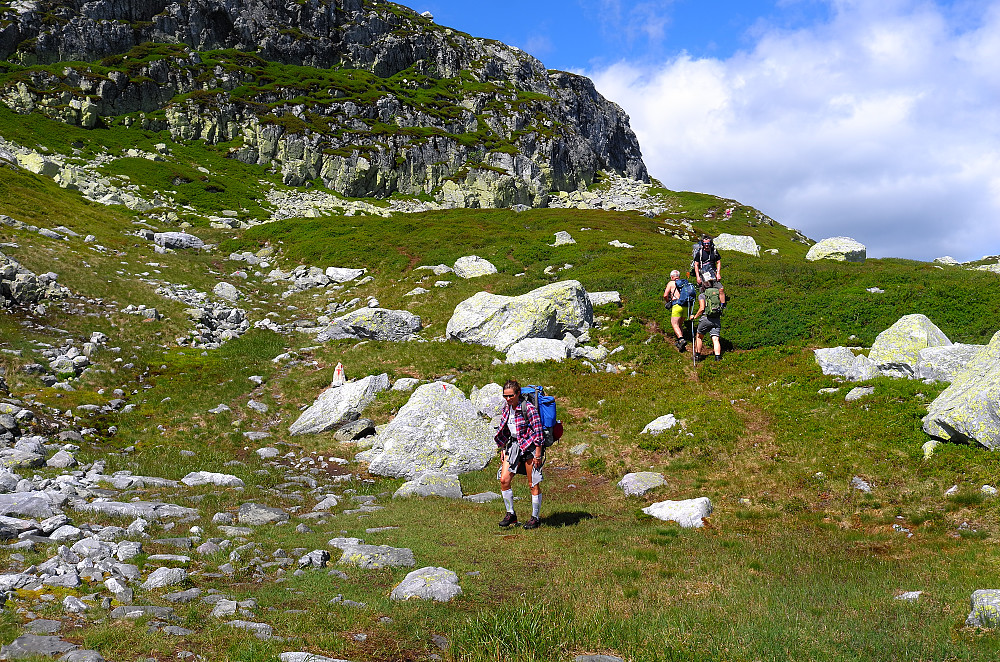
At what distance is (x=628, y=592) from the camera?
8438 mm

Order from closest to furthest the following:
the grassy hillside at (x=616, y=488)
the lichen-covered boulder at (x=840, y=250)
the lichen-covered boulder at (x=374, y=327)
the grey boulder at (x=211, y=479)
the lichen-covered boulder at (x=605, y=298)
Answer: the grassy hillside at (x=616, y=488) < the grey boulder at (x=211, y=479) < the lichen-covered boulder at (x=374, y=327) < the lichen-covered boulder at (x=605, y=298) < the lichen-covered boulder at (x=840, y=250)

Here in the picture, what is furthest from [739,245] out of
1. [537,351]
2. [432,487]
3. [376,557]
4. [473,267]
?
[376,557]

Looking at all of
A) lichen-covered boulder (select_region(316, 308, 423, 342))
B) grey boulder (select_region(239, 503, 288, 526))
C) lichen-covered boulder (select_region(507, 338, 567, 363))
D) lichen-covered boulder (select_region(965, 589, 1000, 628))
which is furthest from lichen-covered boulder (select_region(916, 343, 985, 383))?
lichen-covered boulder (select_region(316, 308, 423, 342))

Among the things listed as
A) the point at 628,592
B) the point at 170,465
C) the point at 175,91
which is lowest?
the point at 170,465

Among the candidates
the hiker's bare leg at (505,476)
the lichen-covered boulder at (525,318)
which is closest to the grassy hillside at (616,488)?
the hiker's bare leg at (505,476)

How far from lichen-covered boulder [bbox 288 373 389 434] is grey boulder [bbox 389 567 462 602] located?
41.3 feet

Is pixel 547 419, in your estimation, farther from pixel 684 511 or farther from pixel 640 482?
pixel 640 482

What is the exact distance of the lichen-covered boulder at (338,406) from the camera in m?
20.3

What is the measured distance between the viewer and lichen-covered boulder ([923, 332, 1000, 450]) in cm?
1238

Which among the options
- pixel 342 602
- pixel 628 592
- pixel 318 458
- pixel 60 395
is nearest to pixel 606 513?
pixel 628 592

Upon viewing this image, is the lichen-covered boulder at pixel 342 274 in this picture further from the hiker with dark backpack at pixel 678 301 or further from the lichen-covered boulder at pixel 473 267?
the hiker with dark backpack at pixel 678 301

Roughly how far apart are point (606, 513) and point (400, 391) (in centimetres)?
1128

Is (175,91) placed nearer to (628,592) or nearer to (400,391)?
(400,391)

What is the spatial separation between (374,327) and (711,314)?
17552 mm
